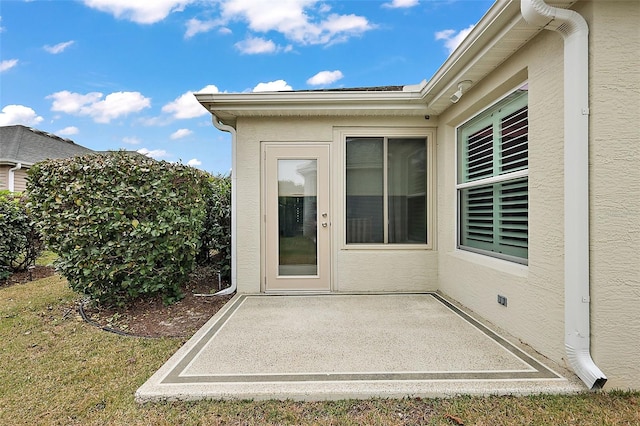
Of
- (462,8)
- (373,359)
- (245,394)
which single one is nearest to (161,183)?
(245,394)

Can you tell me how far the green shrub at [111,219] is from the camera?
13.7 ft

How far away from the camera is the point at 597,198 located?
241 cm

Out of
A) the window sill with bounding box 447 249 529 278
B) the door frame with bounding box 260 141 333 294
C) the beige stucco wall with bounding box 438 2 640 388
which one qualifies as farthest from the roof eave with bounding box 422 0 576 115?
the window sill with bounding box 447 249 529 278

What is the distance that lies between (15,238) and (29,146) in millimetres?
9932

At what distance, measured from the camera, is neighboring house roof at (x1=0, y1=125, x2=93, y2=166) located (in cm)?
1230

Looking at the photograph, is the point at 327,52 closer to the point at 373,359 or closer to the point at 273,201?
the point at 273,201

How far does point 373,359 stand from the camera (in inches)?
113

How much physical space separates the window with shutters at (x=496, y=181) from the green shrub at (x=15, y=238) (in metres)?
8.00

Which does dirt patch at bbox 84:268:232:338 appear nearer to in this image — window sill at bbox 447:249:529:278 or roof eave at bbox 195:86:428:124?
roof eave at bbox 195:86:428:124

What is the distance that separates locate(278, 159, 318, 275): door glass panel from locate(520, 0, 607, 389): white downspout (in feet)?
11.5

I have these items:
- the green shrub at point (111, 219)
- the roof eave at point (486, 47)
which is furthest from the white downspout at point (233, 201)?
the roof eave at point (486, 47)

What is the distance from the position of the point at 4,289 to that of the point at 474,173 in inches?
332

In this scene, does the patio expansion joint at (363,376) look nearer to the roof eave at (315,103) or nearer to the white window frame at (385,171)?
the white window frame at (385,171)

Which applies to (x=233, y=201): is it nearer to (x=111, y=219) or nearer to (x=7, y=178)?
(x=111, y=219)
